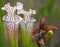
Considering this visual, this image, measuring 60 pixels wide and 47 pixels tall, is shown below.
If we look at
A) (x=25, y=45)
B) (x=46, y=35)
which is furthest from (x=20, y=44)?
(x=46, y=35)

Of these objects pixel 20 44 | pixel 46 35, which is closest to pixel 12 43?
pixel 20 44

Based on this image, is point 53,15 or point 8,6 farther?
point 53,15

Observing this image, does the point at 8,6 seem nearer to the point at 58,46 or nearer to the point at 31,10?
the point at 31,10

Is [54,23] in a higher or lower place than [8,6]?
lower

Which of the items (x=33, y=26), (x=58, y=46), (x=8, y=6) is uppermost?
(x=8, y=6)

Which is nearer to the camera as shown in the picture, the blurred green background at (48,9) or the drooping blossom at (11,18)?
the drooping blossom at (11,18)

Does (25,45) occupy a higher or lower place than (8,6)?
lower

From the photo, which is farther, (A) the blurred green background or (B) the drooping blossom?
(A) the blurred green background

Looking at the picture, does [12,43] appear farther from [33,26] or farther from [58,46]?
[58,46]

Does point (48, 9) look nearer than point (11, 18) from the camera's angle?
No
